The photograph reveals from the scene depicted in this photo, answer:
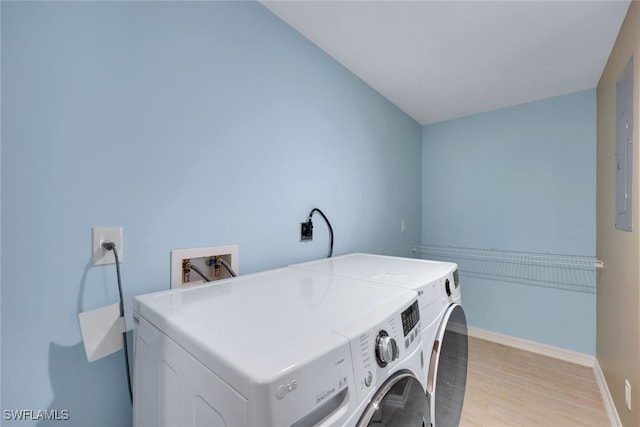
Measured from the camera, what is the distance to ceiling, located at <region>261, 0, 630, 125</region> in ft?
4.16

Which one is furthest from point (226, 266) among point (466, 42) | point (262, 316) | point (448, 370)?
point (466, 42)

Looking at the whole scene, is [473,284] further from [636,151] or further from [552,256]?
[636,151]

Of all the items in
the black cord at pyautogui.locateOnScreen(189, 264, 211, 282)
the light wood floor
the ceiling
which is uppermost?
the ceiling

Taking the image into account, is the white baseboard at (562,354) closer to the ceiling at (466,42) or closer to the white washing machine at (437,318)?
the white washing machine at (437,318)

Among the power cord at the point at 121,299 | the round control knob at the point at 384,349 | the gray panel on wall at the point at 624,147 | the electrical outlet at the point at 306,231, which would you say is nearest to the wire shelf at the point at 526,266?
the gray panel on wall at the point at 624,147

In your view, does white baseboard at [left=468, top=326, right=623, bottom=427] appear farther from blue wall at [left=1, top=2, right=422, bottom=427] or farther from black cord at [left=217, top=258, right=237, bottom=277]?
black cord at [left=217, top=258, right=237, bottom=277]

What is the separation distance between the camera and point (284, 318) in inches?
25.7

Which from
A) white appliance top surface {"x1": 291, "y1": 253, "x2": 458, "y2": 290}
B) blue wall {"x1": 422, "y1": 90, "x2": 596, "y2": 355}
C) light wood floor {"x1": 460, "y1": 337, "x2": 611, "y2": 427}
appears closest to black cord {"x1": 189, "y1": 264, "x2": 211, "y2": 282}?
white appliance top surface {"x1": 291, "y1": 253, "x2": 458, "y2": 290}

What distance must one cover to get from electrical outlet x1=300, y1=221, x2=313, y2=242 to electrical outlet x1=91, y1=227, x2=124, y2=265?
0.80m

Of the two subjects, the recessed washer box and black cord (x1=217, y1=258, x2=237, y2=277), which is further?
black cord (x1=217, y1=258, x2=237, y2=277)

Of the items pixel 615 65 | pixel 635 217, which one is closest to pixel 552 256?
pixel 635 217

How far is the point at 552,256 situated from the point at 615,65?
4.39 ft

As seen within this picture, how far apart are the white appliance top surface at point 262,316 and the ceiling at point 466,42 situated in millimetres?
1263

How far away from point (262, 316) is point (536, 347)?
2.61 m
